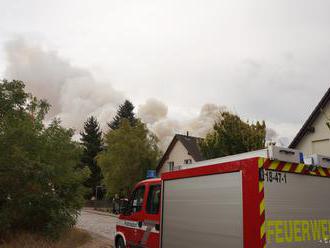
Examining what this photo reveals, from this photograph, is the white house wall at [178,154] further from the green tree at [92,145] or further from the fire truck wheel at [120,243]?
the fire truck wheel at [120,243]

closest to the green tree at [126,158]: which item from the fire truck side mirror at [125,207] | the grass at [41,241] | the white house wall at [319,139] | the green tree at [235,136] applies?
the green tree at [235,136]

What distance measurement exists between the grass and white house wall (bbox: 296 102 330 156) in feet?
40.3

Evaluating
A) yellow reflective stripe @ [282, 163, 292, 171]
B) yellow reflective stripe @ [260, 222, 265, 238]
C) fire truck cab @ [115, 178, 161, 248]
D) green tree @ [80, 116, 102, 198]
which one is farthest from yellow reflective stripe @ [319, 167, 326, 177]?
green tree @ [80, 116, 102, 198]

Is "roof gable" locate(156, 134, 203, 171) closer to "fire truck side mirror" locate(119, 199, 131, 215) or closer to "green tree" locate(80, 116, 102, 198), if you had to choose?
"green tree" locate(80, 116, 102, 198)

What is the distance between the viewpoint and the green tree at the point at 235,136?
23.2m

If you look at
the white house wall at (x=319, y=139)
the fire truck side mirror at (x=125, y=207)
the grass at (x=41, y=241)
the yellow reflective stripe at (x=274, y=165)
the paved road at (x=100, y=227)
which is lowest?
the grass at (x=41, y=241)

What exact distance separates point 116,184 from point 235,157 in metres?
33.3

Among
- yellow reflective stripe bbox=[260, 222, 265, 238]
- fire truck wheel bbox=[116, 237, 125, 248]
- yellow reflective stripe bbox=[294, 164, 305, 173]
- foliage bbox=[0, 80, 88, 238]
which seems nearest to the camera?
yellow reflective stripe bbox=[260, 222, 265, 238]

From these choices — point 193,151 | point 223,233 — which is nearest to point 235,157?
point 223,233

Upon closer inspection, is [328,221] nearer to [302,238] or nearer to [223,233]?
[302,238]

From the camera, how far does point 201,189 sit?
7.21 meters

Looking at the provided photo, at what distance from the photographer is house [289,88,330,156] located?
2052 cm

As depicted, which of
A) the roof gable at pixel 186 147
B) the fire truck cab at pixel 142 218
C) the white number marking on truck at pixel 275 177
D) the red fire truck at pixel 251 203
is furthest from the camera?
the roof gable at pixel 186 147

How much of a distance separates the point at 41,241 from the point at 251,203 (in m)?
9.49
